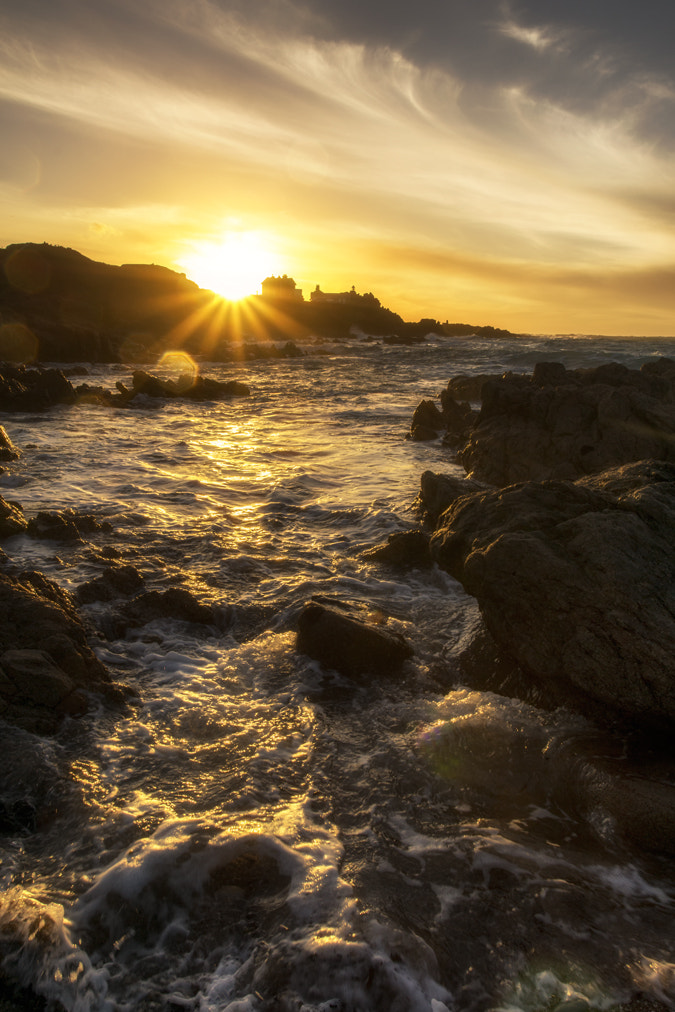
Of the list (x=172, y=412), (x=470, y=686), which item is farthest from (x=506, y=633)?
(x=172, y=412)

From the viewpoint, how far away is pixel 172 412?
19.1 m

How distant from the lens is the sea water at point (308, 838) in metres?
2.54

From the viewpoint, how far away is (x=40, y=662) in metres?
4.11

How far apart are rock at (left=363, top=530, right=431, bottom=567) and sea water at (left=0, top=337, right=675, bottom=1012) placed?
469mm

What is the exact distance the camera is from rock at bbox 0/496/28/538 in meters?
6.96

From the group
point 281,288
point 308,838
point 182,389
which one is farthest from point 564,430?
point 281,288

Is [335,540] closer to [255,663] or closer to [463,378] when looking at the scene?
[255,663]

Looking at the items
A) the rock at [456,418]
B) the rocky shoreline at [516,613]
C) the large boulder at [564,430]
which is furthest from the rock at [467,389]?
the rocky shoreline at [516,613]

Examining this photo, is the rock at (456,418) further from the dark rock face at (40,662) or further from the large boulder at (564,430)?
the dark rock face at (40,662)

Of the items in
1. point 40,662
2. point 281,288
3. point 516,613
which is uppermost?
point 281,288

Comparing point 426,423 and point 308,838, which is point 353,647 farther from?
point 426,423

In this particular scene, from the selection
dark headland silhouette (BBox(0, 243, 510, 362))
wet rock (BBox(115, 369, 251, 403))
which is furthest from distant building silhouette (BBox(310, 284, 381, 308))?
wet rock (BBox(115, 369, 251, 403))

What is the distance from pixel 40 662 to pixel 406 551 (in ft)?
14.0

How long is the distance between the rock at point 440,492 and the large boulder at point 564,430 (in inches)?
73.1
